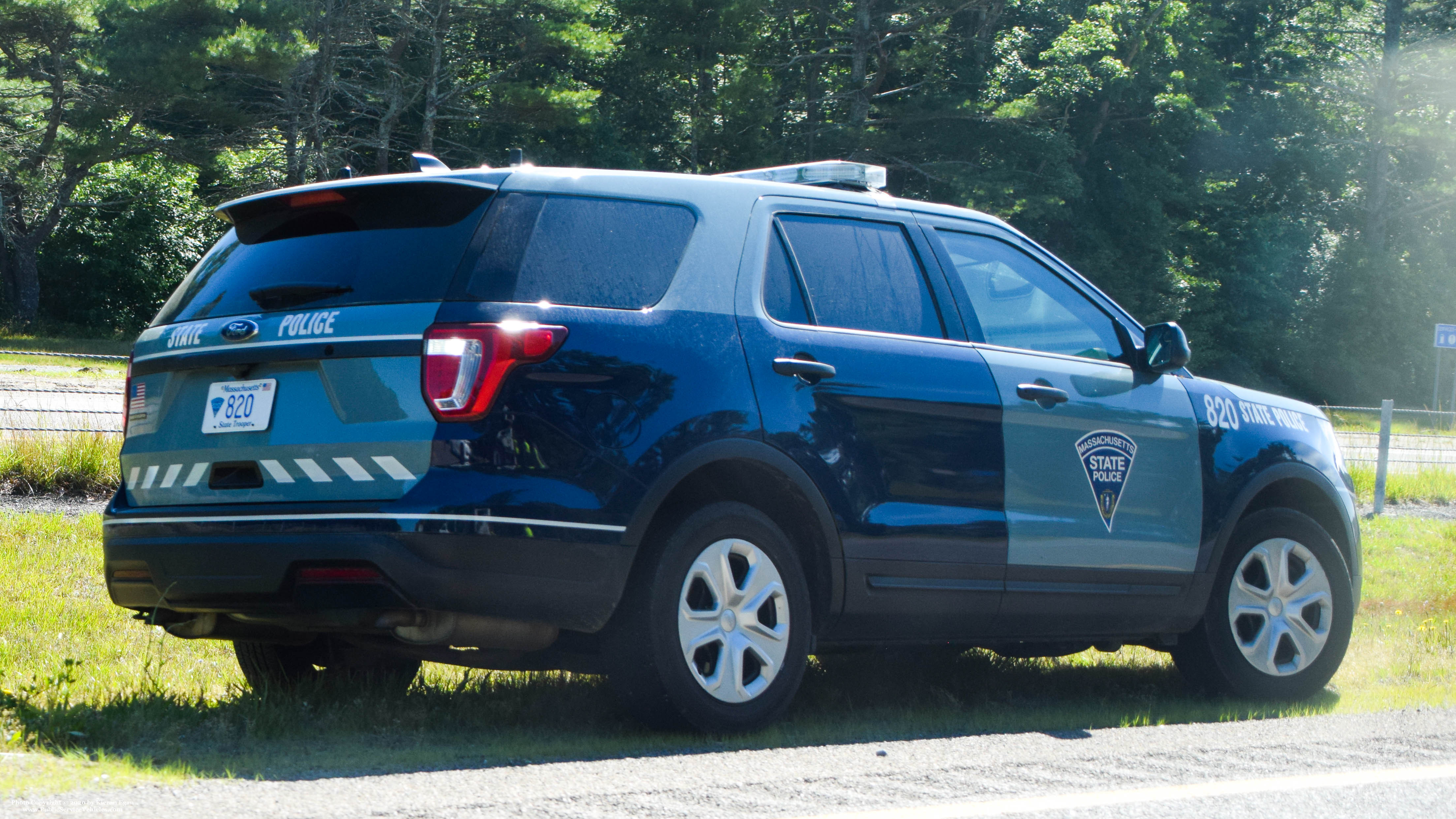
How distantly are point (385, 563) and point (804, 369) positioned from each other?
1520 millimetres

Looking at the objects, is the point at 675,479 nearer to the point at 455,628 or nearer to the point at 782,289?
the point at 455,628

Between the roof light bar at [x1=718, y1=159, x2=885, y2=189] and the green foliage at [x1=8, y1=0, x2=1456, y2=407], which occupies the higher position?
the green foliage at [x1=8, y1=0, x2=1456, y2=407]

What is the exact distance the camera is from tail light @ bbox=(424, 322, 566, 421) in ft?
14.1

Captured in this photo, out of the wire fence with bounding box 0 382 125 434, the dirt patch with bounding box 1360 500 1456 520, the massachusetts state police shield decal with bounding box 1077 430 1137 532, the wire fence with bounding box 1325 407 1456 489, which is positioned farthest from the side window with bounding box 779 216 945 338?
the wire fence with bounding box 1325 407 1456 489

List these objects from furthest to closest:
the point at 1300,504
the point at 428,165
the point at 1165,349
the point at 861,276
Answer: the point at 1300,504, the point at 1165,349, the point at 861,276, the point at 428,165

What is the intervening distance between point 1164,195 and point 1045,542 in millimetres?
44209

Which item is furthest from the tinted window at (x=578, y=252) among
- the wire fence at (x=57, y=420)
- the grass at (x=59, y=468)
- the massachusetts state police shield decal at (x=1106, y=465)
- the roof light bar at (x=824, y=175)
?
the wire fence at (x=57, y=420)

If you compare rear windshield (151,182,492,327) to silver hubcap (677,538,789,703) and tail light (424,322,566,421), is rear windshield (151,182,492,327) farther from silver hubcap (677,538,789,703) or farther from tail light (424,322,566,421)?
silver hubcap (677,538,789,703)

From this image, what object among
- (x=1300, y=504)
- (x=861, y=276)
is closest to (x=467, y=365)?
(x=861, y=276)

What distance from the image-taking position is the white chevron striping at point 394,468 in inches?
169

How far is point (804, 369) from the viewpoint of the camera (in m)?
4.97

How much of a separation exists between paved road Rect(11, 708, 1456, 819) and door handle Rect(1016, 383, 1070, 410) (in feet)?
4.13

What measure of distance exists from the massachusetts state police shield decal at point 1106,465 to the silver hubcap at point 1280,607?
0.85 meters

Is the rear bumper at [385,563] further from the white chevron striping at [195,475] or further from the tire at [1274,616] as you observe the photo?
the tire at [1274,616]
